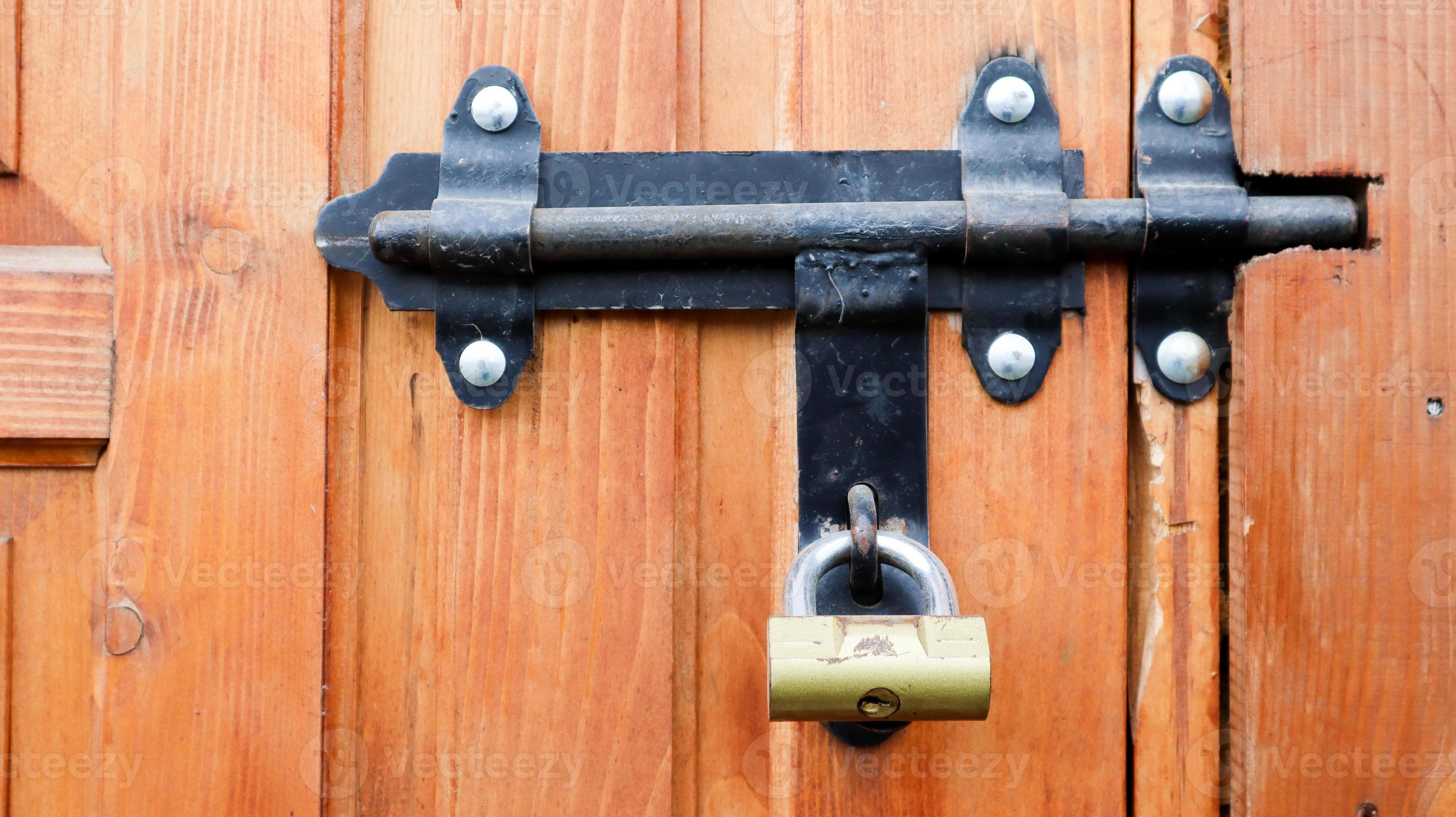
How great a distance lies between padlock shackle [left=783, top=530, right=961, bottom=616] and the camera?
1.36ft

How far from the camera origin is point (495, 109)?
0.50 meters

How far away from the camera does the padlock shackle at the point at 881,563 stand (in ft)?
1.36

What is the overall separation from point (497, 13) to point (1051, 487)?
0.44 metres

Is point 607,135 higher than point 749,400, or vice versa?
point 607,135

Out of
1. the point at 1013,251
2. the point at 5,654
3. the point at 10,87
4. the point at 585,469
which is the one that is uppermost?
the point at 10,87

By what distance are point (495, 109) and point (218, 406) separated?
0.25 m

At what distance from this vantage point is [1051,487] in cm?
49

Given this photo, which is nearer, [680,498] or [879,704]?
[879,704]

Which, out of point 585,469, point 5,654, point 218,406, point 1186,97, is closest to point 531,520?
point 585,469

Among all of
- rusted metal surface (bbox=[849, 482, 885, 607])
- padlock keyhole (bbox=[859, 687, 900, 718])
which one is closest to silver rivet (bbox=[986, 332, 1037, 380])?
rusted metal surface (bbox=[849, 482, 885, 607])

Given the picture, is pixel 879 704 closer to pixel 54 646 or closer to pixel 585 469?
pixel 585 469

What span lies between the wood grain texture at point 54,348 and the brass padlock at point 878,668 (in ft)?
1.41

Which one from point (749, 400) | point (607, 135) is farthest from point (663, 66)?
point (749, 400)

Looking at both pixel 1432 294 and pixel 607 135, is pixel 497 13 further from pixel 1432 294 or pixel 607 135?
pixel 1432 294
